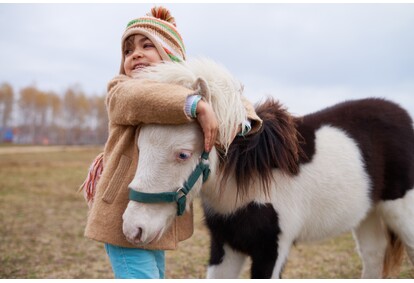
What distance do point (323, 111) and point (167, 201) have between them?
58.8 inches

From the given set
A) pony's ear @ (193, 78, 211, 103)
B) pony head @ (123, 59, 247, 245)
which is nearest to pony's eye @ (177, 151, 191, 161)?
pony head @ (123, 59, 247, 245)

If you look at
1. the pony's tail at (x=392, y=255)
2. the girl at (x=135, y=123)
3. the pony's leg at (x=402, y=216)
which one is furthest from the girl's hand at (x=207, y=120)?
the pony's tail at (x=392, y=255)

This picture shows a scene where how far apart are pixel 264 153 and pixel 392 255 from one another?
178cm

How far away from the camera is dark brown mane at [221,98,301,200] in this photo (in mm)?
1986

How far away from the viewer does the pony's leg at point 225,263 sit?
89.0 inches

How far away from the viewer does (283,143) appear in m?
2.08

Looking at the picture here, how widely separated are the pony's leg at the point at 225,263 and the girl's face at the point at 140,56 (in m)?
1.10

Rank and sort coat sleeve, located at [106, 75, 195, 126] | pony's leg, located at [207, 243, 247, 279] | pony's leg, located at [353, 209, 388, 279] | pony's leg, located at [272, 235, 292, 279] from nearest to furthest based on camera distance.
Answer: coat sleeve, located at [106, 75, 195, 126] → pony's leg, located at [272, 235, 292, 279] → pony's leg, located at [207, 243, 247, 279] → pony's leg, located at [353, 209, 388, 279]

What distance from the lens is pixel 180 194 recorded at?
1728mm

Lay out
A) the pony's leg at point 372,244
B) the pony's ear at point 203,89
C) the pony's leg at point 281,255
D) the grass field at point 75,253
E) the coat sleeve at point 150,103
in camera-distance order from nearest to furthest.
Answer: the coat sleeve at point 150,103
the pony's ear at point 203,89
the pony's leg at point 281,255
the pony's leg at point 372,244
the grass field at point 75,253

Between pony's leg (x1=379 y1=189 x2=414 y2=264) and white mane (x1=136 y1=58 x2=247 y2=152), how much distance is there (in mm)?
1421

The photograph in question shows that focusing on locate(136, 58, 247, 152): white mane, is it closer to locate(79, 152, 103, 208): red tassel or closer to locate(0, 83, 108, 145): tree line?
locate(79, 152, 103, 208): red tassel

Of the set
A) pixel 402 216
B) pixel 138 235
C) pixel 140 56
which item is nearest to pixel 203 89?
pixel 140 56

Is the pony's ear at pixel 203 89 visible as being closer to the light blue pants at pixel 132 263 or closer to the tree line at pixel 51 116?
the light blue pants at pixel 132 263
